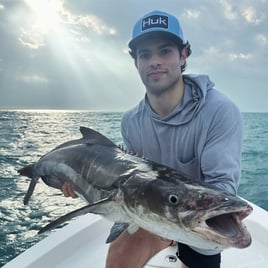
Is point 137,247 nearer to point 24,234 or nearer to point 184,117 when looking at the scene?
point 184,117

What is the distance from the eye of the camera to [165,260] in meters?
3.39

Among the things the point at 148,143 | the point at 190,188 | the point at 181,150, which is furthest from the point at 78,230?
the point at 190,188

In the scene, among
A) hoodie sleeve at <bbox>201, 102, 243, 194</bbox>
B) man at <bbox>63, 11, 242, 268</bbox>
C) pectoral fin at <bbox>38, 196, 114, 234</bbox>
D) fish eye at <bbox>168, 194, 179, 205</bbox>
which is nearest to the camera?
fish eye at <bbox>168, 194, 179, 205</bbox>

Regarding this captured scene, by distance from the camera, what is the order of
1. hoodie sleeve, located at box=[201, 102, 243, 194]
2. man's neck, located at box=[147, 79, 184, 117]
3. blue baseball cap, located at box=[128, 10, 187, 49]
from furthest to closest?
1. man's neck, located at box=[147, 79, 184, 117]
2. blue baseball cap, located at box=[128, 10, 187, 49]
3. hoodie sleeve, located at box=[201, 102, 243, 194]

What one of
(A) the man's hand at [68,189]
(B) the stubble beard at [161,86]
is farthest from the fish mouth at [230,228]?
(A) the man's hand at [68,189]

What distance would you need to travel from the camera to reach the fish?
1566mm

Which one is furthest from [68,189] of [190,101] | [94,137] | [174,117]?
[190,101]

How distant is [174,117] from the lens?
2.79 m

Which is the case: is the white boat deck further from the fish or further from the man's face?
the man's face

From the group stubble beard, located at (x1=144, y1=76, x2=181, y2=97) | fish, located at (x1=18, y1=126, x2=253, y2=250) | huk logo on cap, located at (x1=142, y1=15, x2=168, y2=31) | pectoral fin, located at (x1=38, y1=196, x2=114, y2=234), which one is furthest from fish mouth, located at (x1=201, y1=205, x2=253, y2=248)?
huk logo on cap, located at (x1=142, y1=15, x2=168, y2=31)

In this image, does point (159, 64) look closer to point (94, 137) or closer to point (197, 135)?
point (197, 135)

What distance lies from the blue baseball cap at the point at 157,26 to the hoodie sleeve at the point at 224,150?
67 centimetres

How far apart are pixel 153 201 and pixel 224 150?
2.71ft

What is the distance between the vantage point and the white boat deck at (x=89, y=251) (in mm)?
3072
